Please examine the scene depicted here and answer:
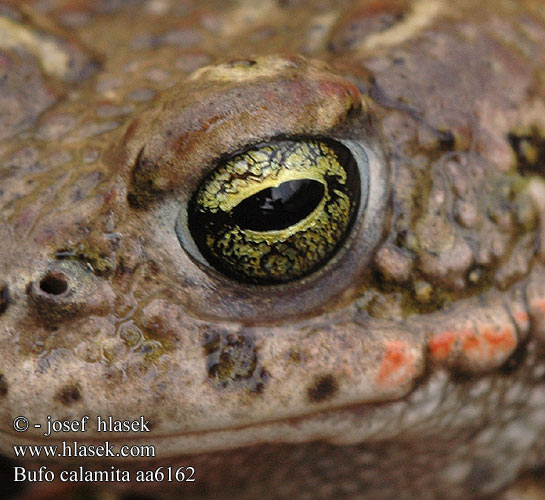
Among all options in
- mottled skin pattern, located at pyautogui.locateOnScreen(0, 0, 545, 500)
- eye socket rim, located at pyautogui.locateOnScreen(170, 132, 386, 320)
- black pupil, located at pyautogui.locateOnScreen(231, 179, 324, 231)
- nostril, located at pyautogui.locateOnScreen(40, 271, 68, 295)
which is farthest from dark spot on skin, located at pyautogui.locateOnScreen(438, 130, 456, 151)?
nostril, located at pyautogui.locateOnScreen(40, 271, 68, 295)

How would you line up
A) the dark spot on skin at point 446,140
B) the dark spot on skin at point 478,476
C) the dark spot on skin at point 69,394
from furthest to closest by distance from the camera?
the dark spot on skin at point 478,476
the dark spot on skin at point 446,140
the dark spot on skin at point 69,394

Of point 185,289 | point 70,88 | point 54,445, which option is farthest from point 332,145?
point 54,445

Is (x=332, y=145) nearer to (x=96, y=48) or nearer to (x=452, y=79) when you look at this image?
(x=452, y=79)

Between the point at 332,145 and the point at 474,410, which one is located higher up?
the point at 332,145

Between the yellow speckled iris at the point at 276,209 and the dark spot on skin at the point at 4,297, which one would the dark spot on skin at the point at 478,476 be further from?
the dark spot on skin at the point at 4,297

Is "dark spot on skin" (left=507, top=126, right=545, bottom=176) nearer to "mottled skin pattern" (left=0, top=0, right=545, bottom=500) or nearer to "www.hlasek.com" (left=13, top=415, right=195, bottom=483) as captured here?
→ "mottled skin pattern" (left=0, top=0, right=545, bottom=500)

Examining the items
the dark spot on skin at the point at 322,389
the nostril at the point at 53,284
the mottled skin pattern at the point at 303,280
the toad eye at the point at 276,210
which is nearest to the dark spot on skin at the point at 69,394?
the mottled skin pattern at the point at 303,280
